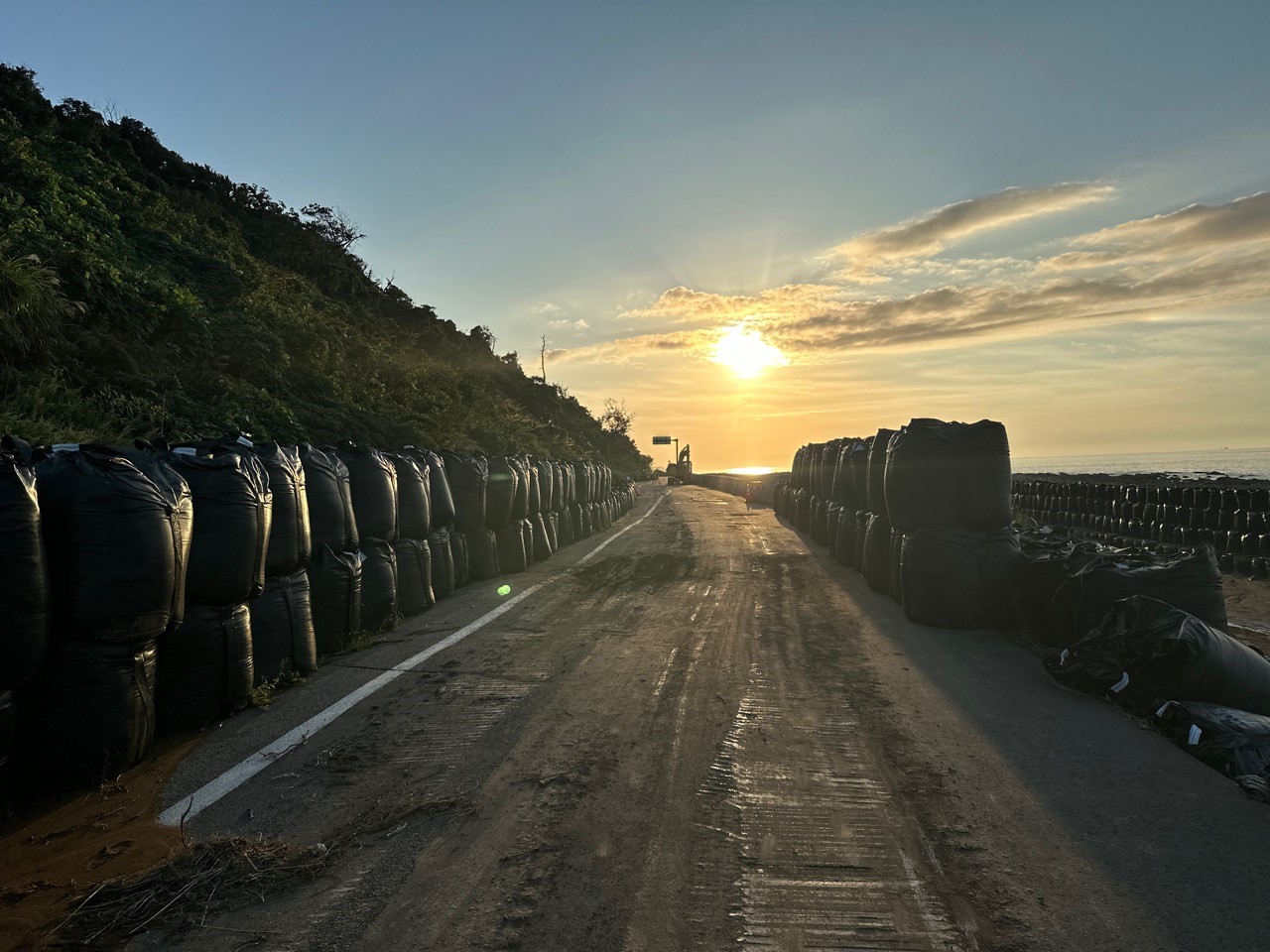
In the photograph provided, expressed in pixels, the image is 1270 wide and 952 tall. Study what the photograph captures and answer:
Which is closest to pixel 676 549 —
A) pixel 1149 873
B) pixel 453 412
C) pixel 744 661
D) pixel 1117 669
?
pixel 744 661

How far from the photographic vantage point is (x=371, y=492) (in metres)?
7.11

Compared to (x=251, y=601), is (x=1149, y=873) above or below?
below

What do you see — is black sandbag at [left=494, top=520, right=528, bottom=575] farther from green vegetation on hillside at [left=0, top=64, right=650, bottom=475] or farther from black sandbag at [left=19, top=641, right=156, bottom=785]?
black sandbag at [left=19, top=641, right=156, bottom=785]

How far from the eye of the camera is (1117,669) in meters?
4.61

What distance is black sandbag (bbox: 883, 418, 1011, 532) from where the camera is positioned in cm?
704

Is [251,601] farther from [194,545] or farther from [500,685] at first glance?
[500,685]

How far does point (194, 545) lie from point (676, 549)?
1037 cm

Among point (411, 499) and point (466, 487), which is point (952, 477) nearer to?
point (411, 499)

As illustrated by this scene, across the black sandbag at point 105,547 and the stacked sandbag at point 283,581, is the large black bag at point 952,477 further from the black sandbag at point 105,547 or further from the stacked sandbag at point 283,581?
the black sandbag at point 105,547

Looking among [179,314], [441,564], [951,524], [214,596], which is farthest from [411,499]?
[179,314]

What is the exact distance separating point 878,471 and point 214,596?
7.28m

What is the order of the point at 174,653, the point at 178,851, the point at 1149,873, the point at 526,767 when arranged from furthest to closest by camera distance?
1. the point at 174,653
2. the point at 526,767
3. the point at 178,851
4. the point at 1149,873

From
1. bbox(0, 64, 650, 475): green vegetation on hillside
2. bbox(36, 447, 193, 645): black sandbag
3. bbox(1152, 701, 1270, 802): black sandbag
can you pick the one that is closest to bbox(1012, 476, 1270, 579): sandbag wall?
bbox(1152, 701, 1270, 802): black sandbag

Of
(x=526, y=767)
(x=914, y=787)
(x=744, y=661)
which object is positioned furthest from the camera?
(x=744, y=661)
